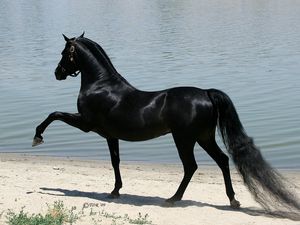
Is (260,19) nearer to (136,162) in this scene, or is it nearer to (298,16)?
(298,16)

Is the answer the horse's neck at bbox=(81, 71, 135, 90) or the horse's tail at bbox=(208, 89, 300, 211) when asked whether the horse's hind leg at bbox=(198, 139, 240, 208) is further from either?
the horse's neck at bbox=(81, 71, 135, 90)

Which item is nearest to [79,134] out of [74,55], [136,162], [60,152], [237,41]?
[60,152]

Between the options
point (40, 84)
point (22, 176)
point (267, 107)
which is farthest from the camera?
point (40, 84)

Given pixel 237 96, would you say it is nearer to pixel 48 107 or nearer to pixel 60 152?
pixel 48 107

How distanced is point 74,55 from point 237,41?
25914mm

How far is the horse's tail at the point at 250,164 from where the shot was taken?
7664mm

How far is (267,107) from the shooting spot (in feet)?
53.0

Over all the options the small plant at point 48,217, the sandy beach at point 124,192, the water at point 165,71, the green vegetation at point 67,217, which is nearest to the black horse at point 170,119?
the sandy beach at point 124,192

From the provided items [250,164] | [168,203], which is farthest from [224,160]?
[168,203]

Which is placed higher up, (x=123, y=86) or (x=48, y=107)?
(x=123, y=86)

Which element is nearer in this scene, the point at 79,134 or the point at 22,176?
the point at 22,176

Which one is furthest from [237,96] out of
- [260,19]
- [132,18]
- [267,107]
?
[132,18]

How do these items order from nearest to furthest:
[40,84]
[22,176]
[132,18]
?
[22,176] → [40,84] → [132,18]

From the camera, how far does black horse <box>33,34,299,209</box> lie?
303 inches
